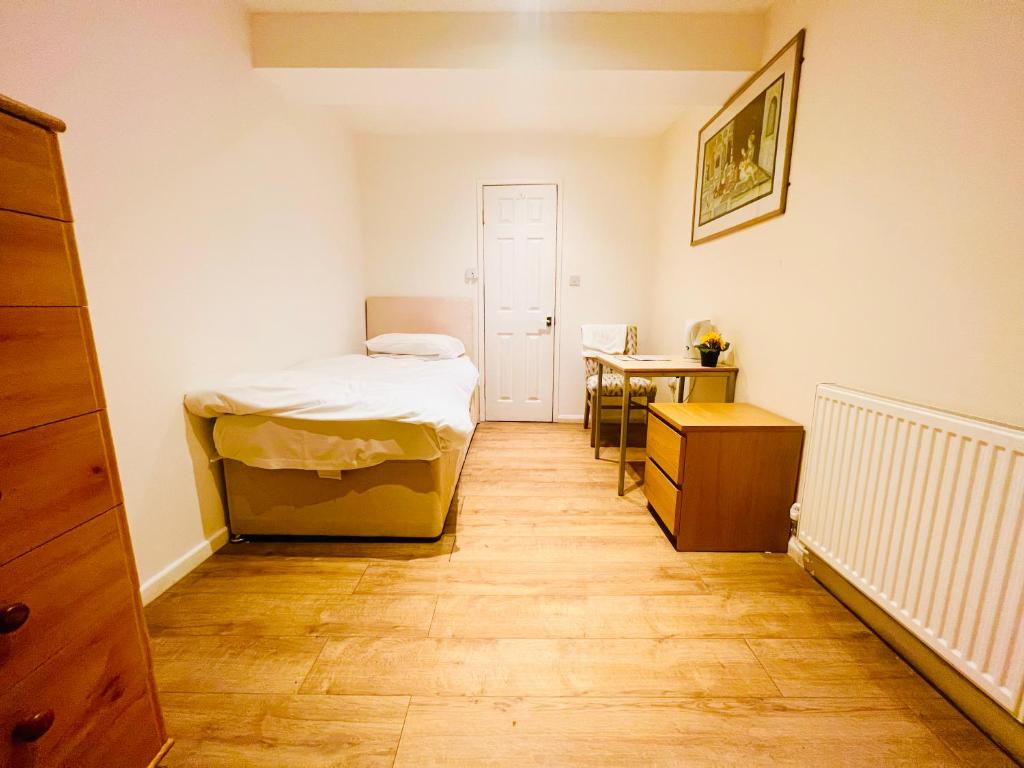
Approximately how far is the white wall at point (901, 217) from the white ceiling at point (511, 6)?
0.90ft

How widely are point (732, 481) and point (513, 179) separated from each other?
2.95 metres

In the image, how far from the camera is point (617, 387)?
2992 millimetres

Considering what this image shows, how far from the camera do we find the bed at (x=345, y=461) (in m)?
1.61

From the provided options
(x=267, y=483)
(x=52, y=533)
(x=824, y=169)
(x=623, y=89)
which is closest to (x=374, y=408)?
(x=267, y=483)

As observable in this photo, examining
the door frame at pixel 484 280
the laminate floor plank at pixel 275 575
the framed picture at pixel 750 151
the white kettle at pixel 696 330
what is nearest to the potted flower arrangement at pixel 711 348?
the white kettle at pixel 696 330

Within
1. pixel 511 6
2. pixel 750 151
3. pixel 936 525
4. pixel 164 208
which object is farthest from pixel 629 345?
pixel 164 208

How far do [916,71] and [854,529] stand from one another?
1410 millimetres

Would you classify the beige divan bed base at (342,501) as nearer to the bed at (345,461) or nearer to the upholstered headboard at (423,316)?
the bed at (345,461)

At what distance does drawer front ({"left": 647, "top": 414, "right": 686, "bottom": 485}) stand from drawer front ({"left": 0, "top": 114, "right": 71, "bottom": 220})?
188 centimetres

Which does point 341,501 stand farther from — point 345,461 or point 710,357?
point 710,357

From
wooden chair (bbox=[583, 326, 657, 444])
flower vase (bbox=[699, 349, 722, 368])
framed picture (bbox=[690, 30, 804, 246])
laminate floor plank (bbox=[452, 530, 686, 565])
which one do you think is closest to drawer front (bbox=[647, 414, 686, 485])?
laminate floor plank (bbox=[452, 530, 686, 565])

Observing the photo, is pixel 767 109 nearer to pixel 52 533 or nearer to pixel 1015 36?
pixel 1015 36

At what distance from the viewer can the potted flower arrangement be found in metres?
2.18

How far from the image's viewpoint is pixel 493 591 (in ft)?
4.92
